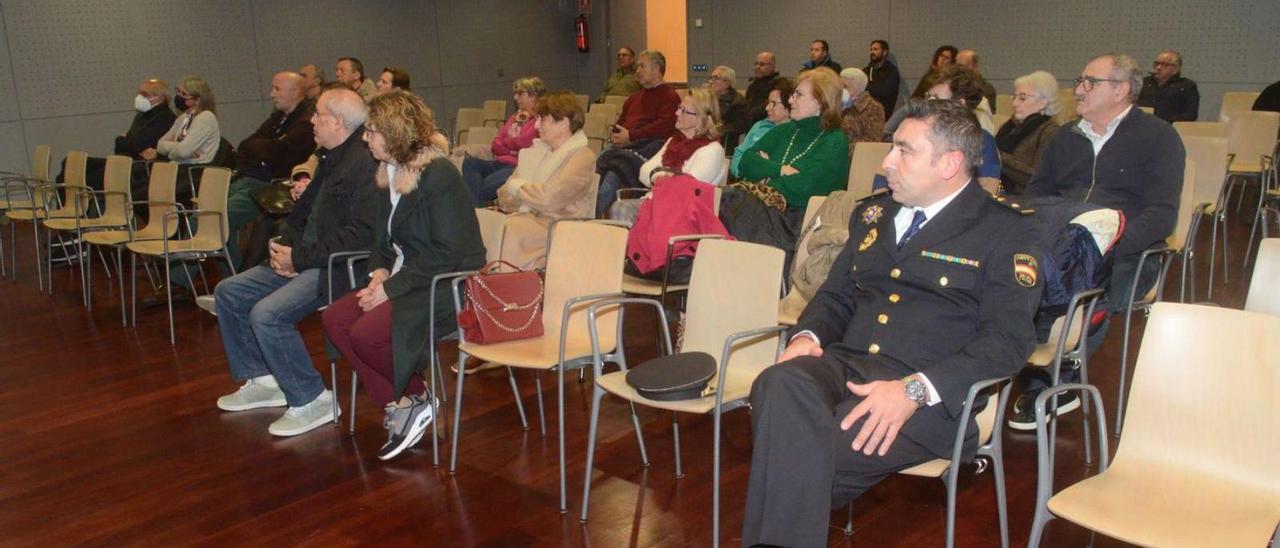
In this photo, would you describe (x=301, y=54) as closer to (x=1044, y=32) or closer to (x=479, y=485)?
(x=1044, y=32)

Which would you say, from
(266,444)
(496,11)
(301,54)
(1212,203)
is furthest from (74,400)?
(496,11)

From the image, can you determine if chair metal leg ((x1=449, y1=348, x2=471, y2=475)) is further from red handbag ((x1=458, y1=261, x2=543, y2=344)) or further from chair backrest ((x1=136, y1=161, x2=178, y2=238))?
chair backrest ((x1=136, y1=161, x2=178, y2=238))

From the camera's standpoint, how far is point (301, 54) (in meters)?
11.5

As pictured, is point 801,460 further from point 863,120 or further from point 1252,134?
point 1252,134

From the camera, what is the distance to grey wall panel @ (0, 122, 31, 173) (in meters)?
9.53

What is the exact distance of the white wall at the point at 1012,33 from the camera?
29.3 ft

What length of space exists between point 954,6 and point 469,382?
25.9ft

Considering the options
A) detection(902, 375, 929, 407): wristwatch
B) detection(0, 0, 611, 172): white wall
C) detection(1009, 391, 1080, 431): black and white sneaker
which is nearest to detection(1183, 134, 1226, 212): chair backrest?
detection(1009, 391, 1080, 431): black and white sneaker

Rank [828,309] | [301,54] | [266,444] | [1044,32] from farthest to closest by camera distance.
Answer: [301,54] < [1044,32] < [266,444] < [828,309]

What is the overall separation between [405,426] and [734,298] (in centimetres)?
140

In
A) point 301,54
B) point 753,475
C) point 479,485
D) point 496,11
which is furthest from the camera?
point 496,11

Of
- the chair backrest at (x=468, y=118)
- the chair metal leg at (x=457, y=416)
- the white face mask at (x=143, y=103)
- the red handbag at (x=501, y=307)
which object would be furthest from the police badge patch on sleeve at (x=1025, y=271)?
the chair backrest at (x=468, y=118)

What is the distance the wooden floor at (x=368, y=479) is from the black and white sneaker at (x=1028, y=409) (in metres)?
0.06

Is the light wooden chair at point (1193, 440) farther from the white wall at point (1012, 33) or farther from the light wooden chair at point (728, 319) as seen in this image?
the white wall at point (1012, 33)
